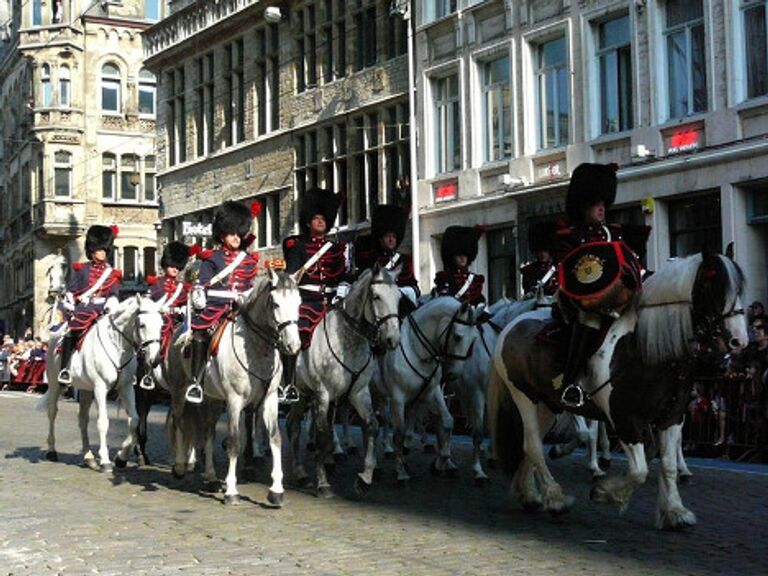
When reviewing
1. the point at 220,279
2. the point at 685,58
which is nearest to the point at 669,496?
the point at 220,279

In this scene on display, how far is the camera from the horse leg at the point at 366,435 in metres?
13.1

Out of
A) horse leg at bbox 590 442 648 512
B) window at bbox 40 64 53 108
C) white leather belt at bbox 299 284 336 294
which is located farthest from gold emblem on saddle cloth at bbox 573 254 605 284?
window at bbox 40 64 53 108

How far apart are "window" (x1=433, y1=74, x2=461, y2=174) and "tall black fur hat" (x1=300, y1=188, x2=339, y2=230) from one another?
1849 centimetres

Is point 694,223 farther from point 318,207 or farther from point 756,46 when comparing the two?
point 318,207

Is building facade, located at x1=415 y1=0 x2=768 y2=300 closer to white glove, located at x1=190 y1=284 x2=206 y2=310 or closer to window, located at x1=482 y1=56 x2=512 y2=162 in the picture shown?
window, located at x1=482 y1=56 x2=512 y2=162

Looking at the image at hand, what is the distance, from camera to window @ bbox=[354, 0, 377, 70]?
121ft

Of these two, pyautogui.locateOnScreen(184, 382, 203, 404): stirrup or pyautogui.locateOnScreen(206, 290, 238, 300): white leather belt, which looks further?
pyautogui.locateOnScreen(206, 290, 238, 300): white leather belt

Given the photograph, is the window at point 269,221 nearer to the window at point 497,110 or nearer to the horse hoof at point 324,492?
the window at point 497,110

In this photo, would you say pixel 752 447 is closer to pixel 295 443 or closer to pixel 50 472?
pixel 295 443

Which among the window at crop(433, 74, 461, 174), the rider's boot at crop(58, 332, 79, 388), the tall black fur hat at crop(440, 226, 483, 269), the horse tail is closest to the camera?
the horse tail

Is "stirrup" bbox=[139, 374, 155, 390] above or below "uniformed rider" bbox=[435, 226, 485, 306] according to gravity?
below

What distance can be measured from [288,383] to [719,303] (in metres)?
5.19

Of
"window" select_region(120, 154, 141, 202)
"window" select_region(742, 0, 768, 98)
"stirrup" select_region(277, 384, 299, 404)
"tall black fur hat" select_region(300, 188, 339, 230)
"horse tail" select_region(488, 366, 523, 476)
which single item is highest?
"window" select_region(120, 154, 141, 202)

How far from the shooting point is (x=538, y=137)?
30250 millimetres
